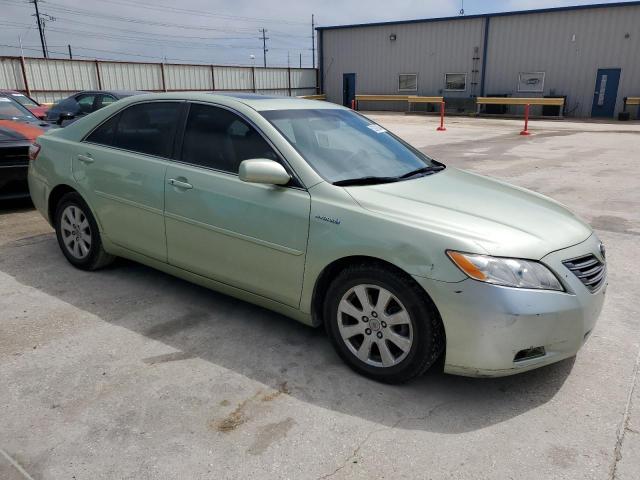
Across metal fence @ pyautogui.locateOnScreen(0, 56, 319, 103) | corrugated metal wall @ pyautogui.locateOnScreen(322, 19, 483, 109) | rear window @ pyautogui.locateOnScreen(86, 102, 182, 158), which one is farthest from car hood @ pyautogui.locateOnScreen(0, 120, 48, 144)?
corrugated metal wall @ pyautogui.locateOnScreen(322, 19, 483, 109)

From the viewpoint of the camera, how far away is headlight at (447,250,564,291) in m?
2.64

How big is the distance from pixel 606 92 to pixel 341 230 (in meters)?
29.1

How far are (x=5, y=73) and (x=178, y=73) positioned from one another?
8.39 meters

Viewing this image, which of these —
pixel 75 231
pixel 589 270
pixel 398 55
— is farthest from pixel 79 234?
pixel 398 55

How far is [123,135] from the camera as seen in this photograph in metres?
4.30

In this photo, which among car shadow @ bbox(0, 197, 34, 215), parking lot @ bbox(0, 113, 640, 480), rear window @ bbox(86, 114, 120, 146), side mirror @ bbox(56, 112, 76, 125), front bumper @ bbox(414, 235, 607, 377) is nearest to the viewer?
parking lot @ bbox(0, 113, 640, 480)

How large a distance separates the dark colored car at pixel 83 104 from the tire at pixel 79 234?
6365mm

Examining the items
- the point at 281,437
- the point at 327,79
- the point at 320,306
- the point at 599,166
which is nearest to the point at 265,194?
the point at 320,306

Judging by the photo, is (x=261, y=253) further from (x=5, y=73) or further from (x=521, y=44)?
(x=521, y=44)

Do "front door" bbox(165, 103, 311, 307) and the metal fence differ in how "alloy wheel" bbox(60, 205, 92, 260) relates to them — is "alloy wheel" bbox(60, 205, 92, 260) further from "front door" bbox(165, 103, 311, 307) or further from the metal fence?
the metal fence

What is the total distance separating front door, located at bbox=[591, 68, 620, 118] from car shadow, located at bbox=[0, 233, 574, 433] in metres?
28.3

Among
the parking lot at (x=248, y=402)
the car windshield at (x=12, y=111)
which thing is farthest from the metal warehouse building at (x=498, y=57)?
the parking lot at (x=248, y=402)

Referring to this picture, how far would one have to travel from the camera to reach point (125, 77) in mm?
25750

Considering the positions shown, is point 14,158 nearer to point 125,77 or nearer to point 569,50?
point 125,77
